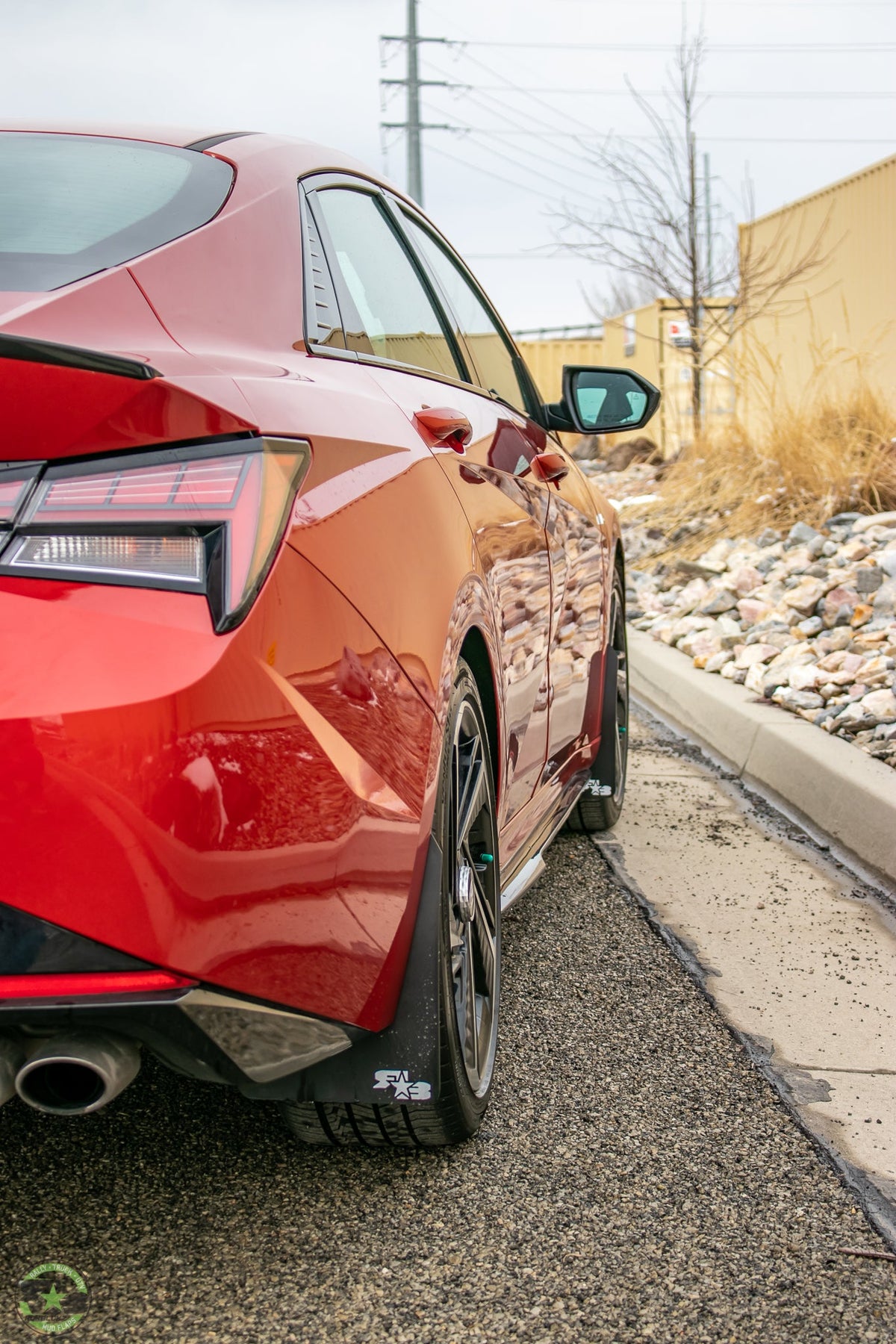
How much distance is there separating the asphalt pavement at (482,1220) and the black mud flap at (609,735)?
1.64 metres

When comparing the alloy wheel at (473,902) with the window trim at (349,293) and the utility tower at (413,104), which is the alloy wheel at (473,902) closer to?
the window trim at (349,293)

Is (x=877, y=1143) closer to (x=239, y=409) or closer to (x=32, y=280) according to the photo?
(x=239, y=409)

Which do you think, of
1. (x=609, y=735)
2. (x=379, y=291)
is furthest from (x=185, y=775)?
(x=609, y=735)

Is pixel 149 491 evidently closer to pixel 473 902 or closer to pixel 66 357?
pixel 66 357

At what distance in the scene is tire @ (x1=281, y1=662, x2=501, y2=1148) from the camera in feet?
7.43

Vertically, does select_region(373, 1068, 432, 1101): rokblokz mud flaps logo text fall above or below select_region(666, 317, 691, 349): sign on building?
below

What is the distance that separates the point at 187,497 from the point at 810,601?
657cm

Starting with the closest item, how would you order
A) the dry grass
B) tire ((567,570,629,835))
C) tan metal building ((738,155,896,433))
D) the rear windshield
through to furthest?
the rear windshield, tire ((567,570,629,835)), the dry grass, tan metal building ((738,155,896,433))

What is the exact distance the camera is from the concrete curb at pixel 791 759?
4758 millimetres

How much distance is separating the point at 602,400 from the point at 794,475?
20.9 feet

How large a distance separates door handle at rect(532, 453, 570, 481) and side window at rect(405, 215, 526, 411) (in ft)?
0.65

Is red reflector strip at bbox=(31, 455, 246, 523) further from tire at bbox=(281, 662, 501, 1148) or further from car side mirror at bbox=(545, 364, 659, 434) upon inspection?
car side mirror at bbox=(545, 364, 659, 434)

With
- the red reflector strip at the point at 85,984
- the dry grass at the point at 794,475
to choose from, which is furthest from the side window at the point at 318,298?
the dry grass at the point at 794,475

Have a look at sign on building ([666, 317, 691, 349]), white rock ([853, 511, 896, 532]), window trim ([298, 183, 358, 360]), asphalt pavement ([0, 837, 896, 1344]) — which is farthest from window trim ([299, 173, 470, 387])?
sign on building ([666, 317, 691, 349])
